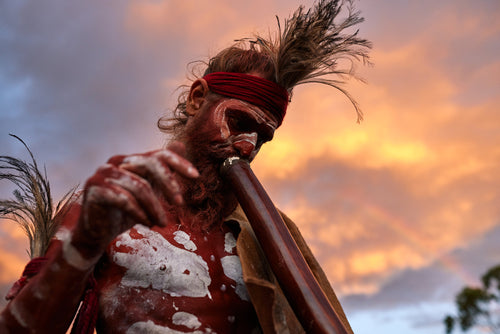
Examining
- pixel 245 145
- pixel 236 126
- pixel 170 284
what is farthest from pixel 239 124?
pixel 170 284

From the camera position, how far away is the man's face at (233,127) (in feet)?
8.28

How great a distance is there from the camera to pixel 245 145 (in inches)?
98.7

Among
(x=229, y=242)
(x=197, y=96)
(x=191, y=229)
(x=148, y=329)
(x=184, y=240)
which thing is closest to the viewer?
(x=148, y=329)

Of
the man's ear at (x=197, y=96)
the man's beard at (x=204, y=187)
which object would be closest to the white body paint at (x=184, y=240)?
the man's beard at (x=204, y=187)

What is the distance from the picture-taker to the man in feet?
4.45

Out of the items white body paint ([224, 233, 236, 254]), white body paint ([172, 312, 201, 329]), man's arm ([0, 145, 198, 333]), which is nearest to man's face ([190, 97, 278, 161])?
white body paint ([224, 233, 236, 254])

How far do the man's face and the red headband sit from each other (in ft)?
0.13

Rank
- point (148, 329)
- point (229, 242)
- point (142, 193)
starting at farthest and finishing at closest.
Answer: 1. point (229, 242)
2. point (148, 329)
3. point (142, 193)

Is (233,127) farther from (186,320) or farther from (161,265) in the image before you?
(186,320)

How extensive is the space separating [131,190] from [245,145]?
126 cm

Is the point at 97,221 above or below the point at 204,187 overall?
below

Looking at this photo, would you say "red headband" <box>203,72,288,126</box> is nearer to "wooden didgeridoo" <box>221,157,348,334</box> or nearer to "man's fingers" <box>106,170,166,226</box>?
"wooden didgeridoo" <box>221,157,348,334</box>

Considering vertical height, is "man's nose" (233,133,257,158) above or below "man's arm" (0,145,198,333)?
above

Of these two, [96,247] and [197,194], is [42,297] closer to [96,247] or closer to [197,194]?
[96,247]
